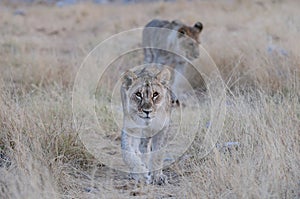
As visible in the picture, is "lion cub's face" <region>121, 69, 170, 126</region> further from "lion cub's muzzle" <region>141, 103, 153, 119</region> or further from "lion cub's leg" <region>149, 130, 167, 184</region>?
"lion cub's leg" <region>149, 130, 167, 184</region>

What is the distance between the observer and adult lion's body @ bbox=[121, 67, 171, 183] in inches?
201

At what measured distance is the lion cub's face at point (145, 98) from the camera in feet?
16.6

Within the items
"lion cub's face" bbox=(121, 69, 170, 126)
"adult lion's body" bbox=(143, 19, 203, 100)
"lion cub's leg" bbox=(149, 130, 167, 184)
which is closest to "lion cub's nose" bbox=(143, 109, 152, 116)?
"lion cub's face" bbox=(121, 69, 170, 126)

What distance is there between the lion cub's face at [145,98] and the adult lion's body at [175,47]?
3761 mm

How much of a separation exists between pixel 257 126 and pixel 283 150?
663 mm

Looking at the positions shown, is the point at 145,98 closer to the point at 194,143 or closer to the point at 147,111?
the point at 147,111

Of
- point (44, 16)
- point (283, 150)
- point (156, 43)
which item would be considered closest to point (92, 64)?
point (156, 43)

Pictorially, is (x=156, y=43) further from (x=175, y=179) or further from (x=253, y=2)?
(x=253, y=2)

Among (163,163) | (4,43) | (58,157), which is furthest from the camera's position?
(4,43)

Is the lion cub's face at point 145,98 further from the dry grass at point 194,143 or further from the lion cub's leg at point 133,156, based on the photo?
the dry grass at point 194,143

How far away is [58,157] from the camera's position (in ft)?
16.8

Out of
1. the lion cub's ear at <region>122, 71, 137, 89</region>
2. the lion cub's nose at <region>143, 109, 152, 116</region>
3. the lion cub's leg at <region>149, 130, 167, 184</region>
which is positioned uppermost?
the lion cub's ear at <region>122, 71, 137, 89</region>

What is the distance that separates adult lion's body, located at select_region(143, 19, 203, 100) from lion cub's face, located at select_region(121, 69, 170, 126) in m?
3.76

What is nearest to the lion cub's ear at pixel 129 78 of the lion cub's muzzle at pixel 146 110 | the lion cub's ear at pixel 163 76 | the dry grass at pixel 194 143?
the lion cub's ear at pixel 163 76
